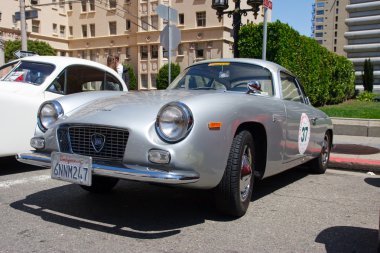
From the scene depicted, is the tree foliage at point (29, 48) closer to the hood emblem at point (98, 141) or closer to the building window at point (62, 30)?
the building window at point (62, 30)

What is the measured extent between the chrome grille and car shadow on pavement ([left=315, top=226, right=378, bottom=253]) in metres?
1.67

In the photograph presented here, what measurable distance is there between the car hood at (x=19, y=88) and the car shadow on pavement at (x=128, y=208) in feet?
5.05

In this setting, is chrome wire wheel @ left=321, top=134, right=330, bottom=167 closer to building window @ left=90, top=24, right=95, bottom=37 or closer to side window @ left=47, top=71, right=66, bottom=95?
side window @ left=47, top=71, right=66, bottom=95

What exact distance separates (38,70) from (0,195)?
2.32 m

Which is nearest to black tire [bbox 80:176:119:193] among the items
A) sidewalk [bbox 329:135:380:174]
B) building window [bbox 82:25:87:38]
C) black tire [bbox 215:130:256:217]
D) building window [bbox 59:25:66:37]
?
black tire [bbox 215:130:256:217]

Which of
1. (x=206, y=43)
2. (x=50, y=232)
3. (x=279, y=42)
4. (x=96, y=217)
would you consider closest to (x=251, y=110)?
(x=96, y=217)

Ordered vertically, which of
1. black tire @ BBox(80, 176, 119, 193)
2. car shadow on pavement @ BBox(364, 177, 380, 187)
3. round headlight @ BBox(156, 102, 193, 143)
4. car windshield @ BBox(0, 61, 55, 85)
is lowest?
car shadow on pavement @ BBox(364, 177, 380, 187)

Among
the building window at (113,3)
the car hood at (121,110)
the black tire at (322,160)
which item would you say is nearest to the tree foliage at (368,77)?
the black tire at (322,160)

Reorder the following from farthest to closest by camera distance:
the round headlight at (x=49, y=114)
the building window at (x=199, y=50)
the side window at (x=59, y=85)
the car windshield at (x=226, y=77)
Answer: the building window at (x=199, y=50), the side window at (x=59, y=85), the car windshield at (x=226, y=77), the round headlight at (x=49, y=114)

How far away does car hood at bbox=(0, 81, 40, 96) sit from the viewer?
210 inches

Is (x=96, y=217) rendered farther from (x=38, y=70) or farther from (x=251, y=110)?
(x=38, y=70)

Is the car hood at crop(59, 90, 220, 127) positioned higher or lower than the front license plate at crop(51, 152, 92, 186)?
higher

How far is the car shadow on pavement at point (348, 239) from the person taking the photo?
9.85 feet

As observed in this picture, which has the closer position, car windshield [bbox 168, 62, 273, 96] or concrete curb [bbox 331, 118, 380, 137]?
car windshield [bbox 168, 62, 273, 96]
